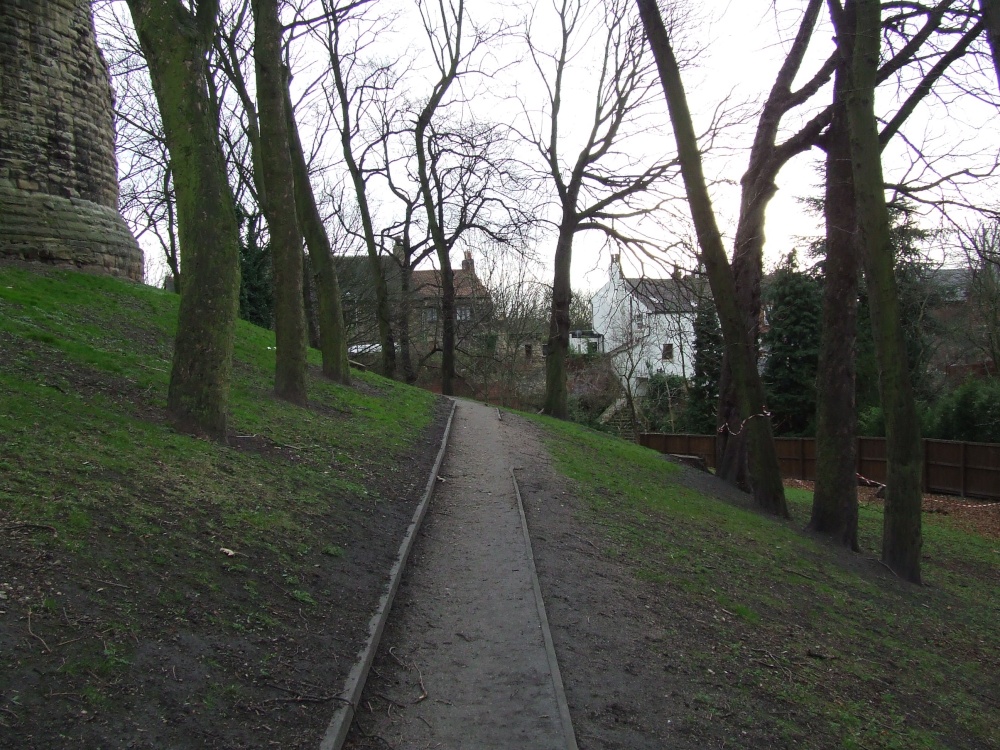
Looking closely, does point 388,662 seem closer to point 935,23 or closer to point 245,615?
point 245,615

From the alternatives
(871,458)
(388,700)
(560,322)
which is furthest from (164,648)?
(871,458)

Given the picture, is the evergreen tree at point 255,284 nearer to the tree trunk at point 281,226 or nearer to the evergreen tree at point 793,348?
the tree trunk at point 281,226

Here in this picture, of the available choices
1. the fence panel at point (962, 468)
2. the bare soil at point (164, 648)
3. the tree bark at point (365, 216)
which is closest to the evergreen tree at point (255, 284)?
the tree bark at point (365, 216)

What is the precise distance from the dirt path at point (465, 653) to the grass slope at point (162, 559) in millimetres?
305

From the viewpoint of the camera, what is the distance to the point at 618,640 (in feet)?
17.6

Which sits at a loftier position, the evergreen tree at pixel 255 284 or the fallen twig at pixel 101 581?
the evergreen tree at pixel 255 284

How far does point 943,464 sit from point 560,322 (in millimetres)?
11546

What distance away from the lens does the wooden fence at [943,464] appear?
810 inches

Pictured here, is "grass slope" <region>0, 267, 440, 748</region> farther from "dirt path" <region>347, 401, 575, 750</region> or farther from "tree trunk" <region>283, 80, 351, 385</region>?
"tree trunk" <region>283, 80, 351, 385</region>

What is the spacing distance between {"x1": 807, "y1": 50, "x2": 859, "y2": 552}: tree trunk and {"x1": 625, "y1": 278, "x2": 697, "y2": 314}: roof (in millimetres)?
3042

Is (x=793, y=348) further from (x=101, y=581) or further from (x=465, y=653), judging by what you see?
(x=101, y=581)

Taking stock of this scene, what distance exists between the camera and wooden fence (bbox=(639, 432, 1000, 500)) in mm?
20578

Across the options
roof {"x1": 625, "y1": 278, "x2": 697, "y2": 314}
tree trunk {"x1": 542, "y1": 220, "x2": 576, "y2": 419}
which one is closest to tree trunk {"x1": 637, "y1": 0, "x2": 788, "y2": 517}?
roof {"x1": 625, "y1": 278, "x2": 697, "y2": 314}

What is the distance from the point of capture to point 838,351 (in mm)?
11312
